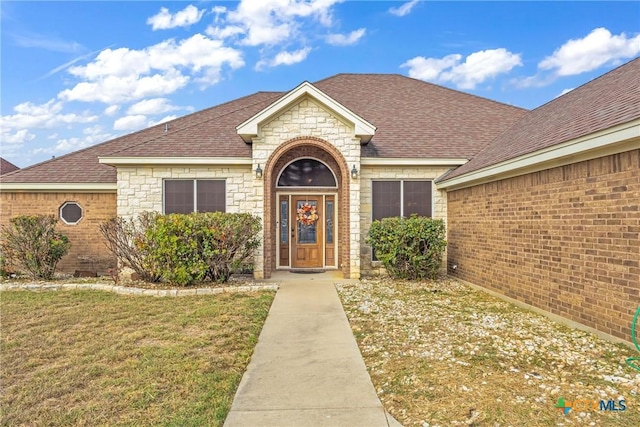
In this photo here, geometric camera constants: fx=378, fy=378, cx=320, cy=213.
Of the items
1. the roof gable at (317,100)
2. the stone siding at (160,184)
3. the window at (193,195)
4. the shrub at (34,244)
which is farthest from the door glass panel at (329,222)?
the shrub at (34,244)

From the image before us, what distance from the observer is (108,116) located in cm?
2033

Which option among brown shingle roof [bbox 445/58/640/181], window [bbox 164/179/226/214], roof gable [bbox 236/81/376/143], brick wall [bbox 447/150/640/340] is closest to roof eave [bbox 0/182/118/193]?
window [bbox 164/179/226/214]

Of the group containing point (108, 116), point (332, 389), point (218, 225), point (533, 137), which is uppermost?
point (108, 116)

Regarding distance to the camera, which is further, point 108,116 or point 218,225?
point 108,116

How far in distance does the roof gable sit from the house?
0.11 feet

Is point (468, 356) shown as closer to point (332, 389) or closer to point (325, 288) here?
point (332, 389)

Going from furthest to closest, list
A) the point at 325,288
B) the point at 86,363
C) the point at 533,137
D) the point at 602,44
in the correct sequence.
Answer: the point at 602,44 → the point at 325,288 → the point at 533,137 → the point at 86,363

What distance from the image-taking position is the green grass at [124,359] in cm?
315

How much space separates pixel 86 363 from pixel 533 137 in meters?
8.34

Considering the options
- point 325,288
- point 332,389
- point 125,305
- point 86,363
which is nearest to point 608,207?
point 332,389

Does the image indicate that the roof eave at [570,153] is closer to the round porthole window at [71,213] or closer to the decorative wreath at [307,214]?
the decorative wreath at [307,214]

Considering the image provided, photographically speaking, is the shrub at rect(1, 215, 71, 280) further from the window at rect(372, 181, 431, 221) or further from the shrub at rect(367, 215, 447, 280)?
the window at rect(372, 181, 431, 221)

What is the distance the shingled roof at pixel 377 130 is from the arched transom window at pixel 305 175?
1.30 metres

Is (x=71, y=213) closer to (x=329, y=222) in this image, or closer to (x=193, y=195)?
(x=193, y=195)
